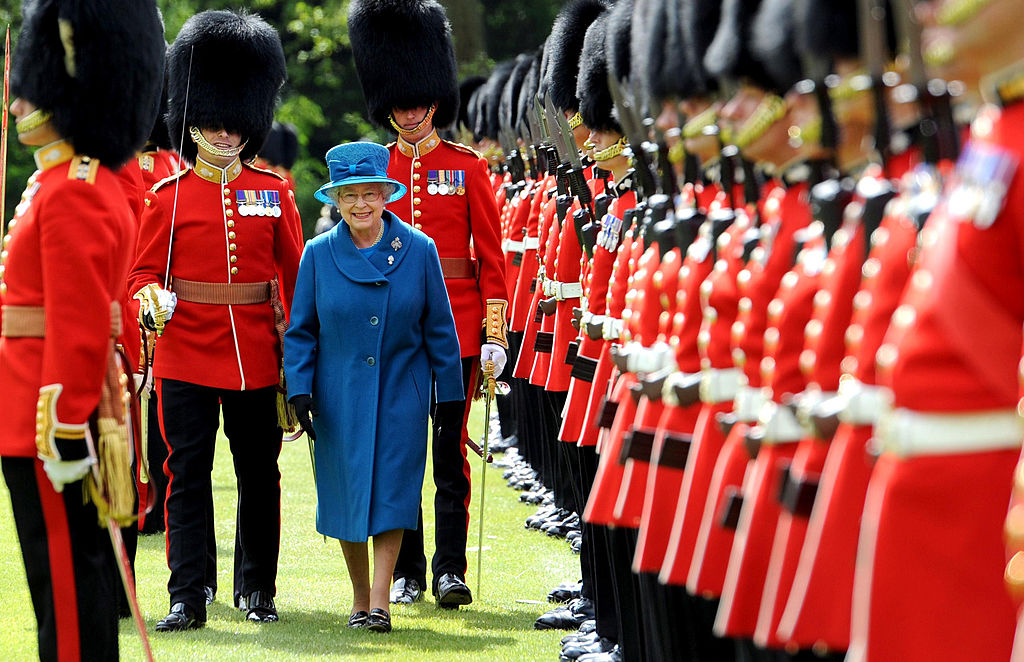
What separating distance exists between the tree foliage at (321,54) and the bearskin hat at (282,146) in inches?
35.0

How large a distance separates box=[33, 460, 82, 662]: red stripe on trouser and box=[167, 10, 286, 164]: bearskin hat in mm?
2544

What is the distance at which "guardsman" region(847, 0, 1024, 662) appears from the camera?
7.97 feet

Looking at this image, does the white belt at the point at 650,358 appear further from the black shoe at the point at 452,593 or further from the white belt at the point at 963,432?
the black shoe at the point at 452,593

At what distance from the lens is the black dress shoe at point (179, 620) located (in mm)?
5934

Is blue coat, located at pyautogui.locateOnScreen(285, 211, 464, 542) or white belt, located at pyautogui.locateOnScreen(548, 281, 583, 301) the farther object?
→ white belt, located at pyautogui.locateOnScreen(548, 281, 583, 301)

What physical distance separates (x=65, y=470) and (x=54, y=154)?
30.7 inches

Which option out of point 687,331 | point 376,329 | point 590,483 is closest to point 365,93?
point 376,329

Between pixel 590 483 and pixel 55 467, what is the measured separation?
187cm

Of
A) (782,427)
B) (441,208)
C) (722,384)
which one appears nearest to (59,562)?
(722,384)

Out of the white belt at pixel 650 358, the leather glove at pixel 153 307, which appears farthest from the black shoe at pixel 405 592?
the white belt at pixel 650 358

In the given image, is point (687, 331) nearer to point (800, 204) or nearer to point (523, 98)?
point (800, 204)

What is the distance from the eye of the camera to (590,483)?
215 inches

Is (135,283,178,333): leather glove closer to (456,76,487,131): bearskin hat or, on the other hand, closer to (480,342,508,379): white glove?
(480,342,508,379): white glove

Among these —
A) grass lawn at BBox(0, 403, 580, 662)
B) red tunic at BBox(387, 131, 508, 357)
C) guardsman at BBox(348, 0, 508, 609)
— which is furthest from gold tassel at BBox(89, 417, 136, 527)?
red tunic at BBox(387, 131, 508, 357)
